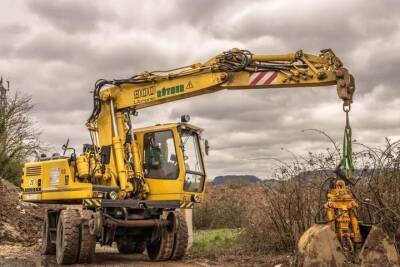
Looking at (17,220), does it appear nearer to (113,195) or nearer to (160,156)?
(113,195)

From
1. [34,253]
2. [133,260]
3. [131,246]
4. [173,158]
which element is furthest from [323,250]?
[34,253]

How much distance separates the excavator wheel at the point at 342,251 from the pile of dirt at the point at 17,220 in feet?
37.9

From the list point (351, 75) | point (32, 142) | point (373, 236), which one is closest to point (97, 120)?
point (351, 75)

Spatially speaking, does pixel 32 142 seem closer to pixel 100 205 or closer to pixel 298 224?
pixel 100 205

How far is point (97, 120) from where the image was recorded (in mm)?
13891

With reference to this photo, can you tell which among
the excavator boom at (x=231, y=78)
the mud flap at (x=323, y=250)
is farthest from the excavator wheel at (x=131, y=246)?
the mud flap at (x=323, y=250)

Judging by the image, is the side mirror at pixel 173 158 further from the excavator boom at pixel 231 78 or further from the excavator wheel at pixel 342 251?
the excavator wheel at pixel 342 251

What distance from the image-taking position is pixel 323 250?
305 inches

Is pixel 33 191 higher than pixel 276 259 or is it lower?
higher

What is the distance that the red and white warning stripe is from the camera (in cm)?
1098

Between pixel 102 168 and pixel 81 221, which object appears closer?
pixel 81 221

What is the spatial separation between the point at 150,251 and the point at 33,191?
343cm

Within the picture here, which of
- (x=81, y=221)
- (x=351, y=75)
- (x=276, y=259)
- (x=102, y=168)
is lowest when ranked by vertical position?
(x=276, y=259)

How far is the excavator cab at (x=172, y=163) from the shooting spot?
42.6 feet
